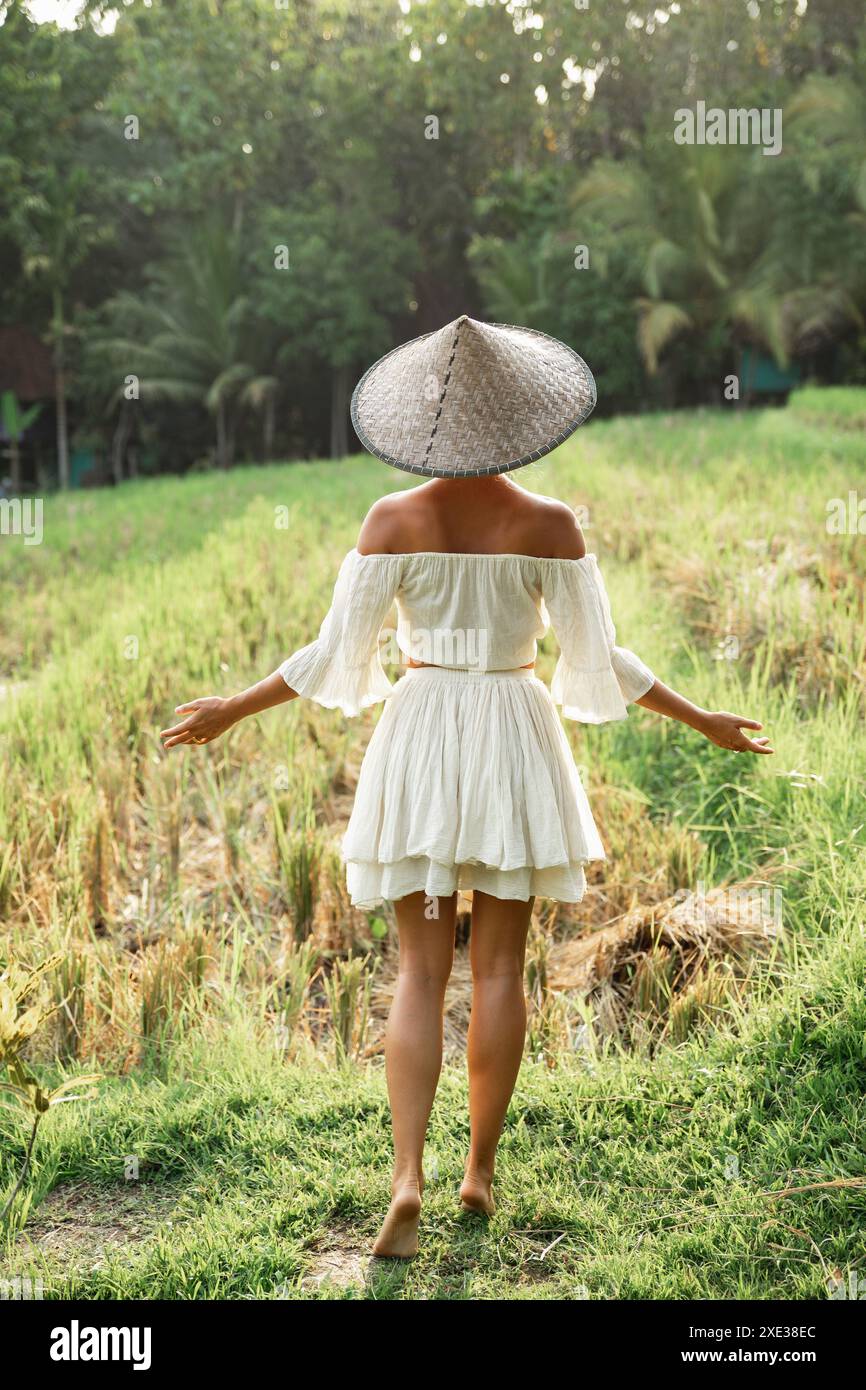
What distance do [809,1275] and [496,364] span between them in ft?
5.93

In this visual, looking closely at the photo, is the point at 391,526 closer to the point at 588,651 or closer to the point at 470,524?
the point at 470,524

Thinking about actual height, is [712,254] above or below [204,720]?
above

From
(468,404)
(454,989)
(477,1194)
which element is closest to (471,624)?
(468,404)

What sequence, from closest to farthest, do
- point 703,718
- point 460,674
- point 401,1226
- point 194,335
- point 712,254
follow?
1. point 401,1226
2. point 460,674
3. point 703,718
4. point 712,254
5. point 194,335

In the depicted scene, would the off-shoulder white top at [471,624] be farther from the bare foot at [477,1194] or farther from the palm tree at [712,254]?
the palm tree at [712,254]

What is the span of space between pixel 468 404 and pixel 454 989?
1.96 meters

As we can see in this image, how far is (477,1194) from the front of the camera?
2.48m

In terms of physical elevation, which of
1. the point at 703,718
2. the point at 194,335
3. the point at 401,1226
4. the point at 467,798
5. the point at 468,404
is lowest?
the point at 401,1226

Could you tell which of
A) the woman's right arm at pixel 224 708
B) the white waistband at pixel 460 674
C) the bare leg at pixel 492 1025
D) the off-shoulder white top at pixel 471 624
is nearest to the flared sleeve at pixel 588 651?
the off-shoulder white top at pixel 471 624

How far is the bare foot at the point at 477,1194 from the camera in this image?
97.6 inches

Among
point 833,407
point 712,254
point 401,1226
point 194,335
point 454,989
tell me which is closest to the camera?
point 401,1226

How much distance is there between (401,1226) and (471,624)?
1131 millimetres

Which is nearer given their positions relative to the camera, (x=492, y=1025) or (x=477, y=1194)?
(x=492, y=1025)

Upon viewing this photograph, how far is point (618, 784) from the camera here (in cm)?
446
